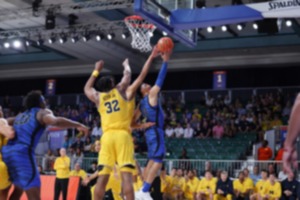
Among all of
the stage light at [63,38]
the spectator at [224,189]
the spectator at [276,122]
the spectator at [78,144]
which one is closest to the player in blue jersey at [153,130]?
the spectator at [224,189]

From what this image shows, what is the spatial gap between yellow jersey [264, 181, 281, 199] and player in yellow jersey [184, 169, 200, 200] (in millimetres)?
2138

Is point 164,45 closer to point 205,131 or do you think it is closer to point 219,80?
point 205,131

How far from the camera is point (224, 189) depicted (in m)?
14.7

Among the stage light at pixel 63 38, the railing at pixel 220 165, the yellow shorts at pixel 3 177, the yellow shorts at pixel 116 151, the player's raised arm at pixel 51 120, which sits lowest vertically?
the railing at pixel 220 165

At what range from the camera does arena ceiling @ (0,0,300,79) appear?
20719 mm

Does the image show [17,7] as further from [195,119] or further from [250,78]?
[250,78]

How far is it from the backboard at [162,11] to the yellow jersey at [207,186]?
499 centimetres

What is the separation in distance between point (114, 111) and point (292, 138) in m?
4.26

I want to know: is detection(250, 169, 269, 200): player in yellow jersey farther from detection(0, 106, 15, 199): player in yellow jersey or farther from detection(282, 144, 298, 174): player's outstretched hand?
detection(282, 144, 298, 174): player's outstretched hand

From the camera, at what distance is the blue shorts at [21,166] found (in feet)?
20.8

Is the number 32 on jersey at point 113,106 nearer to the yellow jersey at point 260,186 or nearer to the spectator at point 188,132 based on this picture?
the yellow jersey at point 260,186

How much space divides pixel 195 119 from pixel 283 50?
19.4 feet

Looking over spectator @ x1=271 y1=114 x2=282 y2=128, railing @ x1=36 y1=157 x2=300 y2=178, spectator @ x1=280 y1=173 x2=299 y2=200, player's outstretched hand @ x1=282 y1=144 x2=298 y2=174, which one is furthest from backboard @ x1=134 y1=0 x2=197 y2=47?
spectator @ x1=271 y1=114 x2=282 y2=128

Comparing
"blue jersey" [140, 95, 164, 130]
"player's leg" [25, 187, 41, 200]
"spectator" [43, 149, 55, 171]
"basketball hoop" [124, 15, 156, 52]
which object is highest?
"basketball hoop" [124, 15, 156, 52]
